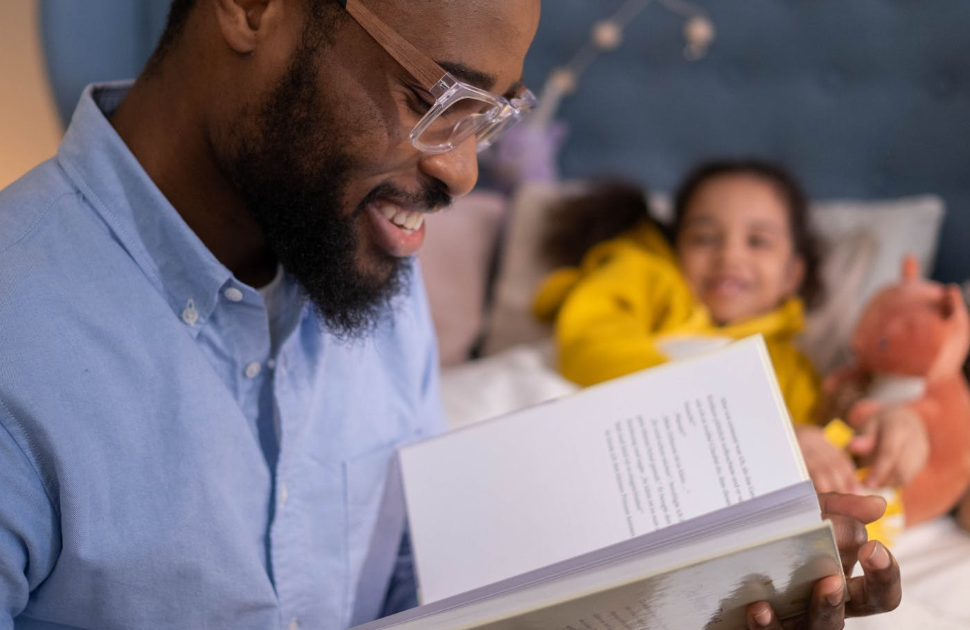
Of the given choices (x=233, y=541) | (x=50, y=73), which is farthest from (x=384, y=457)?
(x=50, y=73)

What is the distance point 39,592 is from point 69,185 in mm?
388

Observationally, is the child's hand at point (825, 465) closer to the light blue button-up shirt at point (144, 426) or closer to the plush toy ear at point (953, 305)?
the plush toy ear at point (953, 305)

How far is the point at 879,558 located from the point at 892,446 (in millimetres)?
683

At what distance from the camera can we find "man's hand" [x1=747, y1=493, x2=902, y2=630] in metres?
0.69

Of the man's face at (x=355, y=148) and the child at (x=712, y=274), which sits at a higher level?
the child at (x=712, y=274)

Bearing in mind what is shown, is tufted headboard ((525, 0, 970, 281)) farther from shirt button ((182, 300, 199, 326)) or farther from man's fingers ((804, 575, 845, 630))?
shirt button ((182, 300, 199, 326))

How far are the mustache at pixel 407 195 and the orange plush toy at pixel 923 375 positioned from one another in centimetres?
91

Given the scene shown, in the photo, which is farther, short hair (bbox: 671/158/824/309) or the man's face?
short hair (bbox: 671/158/824/309)

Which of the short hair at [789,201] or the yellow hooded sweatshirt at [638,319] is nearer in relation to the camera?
the yellow hooded sweatshirt at [638,319]

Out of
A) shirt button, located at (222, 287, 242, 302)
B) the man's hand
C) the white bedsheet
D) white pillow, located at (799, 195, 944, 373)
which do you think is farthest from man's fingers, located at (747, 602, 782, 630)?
white pillow, located at (799, 195, 944, 373)

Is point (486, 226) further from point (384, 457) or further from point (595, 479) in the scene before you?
point (595, 479)

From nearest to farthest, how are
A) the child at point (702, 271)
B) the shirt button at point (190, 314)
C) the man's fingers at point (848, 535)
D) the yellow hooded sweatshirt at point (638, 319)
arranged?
the man's fingers at point (848, 535) → the shirt button at point (190, 314) → the yellow hooded sweatshirt at point (638, 319) → the child at point (702, 271)

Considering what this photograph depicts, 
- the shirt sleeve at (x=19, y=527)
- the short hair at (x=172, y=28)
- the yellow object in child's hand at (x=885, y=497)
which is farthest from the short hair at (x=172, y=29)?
the yellow object in child's hand at (x=885, y=497)

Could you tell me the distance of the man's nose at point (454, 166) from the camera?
0.84 meters
